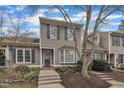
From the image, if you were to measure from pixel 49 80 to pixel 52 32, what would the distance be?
14.2ft

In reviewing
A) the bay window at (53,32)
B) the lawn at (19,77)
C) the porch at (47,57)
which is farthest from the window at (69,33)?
the lawn at (19,77)

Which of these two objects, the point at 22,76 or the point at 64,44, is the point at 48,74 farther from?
the point at 64,44

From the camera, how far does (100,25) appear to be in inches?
566

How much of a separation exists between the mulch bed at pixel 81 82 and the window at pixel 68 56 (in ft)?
7.87

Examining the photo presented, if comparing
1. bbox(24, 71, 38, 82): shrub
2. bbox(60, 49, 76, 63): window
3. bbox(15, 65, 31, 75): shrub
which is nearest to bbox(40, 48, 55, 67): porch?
bbox(60, 49, 76, 63): window

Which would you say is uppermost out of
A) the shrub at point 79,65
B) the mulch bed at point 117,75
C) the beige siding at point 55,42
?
the beige siding at point 55,42

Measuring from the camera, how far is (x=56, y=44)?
16484 mm

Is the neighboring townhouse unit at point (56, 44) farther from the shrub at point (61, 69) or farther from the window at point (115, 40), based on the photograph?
the window at point (115, 40)

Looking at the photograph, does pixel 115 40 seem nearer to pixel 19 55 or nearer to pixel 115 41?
pixel 115 41

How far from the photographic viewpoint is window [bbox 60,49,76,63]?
1598cm

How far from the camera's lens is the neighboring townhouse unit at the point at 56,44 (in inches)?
612

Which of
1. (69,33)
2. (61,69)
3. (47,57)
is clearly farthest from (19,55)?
(69,33)

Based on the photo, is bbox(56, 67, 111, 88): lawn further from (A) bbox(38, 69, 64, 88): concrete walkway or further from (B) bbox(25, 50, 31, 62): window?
(B) bbox(25, 50, 31, 62): window
